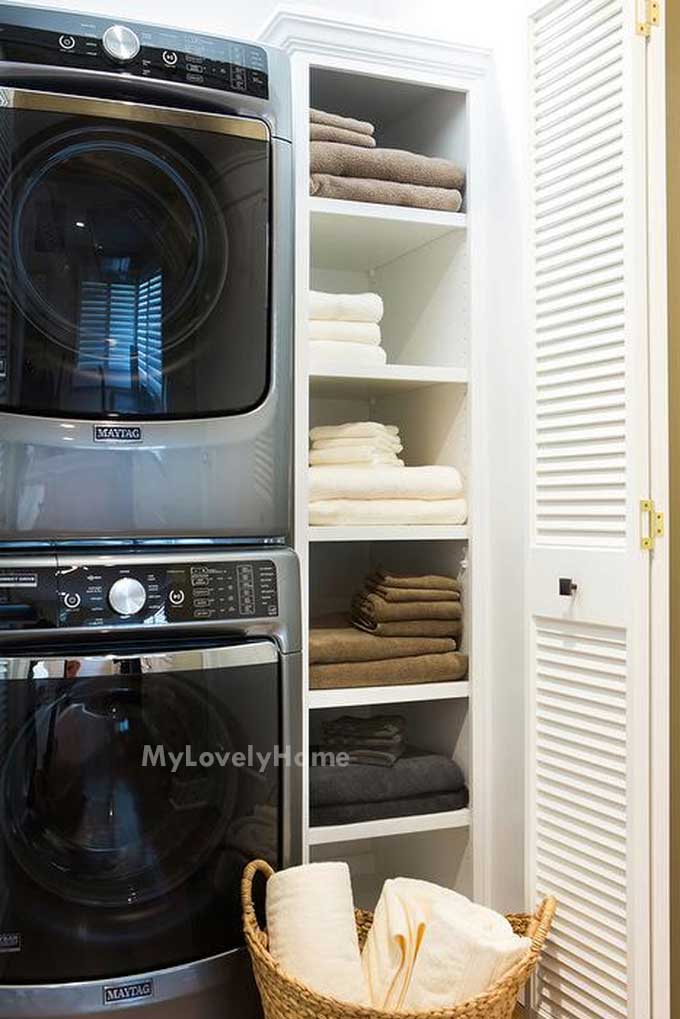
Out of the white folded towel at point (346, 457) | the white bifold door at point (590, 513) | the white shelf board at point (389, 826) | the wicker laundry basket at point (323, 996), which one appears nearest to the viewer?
the wicker laundry basket at point (323, 996)

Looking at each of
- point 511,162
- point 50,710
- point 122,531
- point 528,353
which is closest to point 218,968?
point 50,710

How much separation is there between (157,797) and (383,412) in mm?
1146

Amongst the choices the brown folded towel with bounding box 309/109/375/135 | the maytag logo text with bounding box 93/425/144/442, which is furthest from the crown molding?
the maytag logo text with bounding box 93/425/144/442

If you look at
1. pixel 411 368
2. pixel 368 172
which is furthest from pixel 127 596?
pixel 368 172

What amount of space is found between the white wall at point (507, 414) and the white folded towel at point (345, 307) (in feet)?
0.80

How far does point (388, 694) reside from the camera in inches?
81.8

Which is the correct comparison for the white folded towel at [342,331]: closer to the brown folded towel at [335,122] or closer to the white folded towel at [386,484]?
the white folded towel at [386,484]

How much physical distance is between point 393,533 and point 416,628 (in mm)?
211

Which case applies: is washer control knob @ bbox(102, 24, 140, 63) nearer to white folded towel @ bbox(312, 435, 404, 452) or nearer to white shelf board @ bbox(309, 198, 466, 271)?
white shelf board @ bbox(309, 198, 466, 271)

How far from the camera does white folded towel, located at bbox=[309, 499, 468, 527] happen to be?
2.03 meters

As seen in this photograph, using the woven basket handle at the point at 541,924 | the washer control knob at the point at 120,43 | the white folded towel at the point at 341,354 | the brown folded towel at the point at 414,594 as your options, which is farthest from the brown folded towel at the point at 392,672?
the washer control knob at the point at 120,43

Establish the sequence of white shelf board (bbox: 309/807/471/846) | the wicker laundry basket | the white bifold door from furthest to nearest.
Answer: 1. white shelf board (bbox: 309/807/471/846)
2. the white bifold door
3. the wicker laundry basket

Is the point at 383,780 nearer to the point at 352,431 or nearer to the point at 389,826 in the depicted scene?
the point at 389,826

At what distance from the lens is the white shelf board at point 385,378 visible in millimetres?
2059
